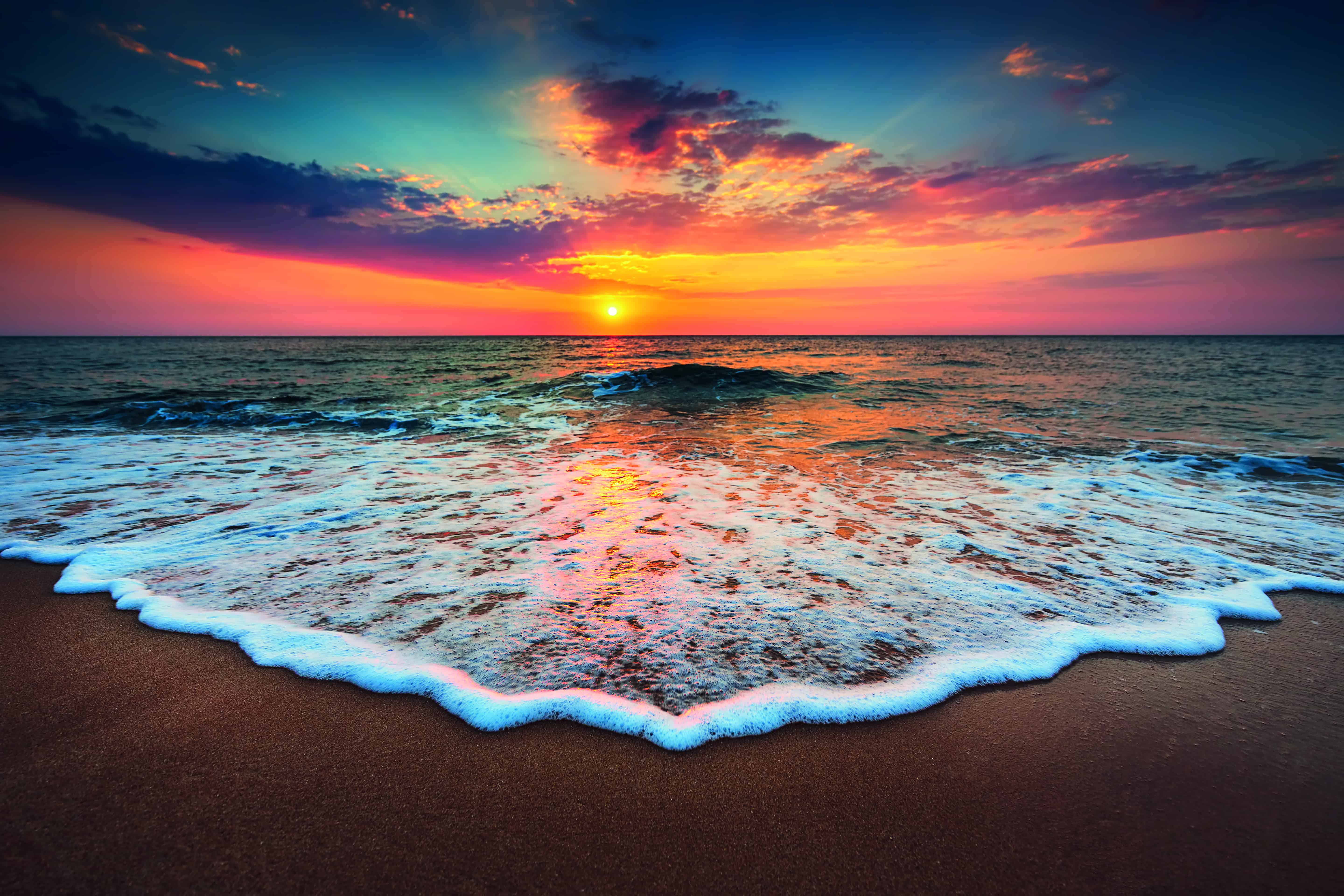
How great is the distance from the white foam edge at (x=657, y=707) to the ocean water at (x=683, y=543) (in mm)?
15

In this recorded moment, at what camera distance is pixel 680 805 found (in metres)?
1.72

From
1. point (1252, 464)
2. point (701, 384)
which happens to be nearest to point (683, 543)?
point (1252, 464)

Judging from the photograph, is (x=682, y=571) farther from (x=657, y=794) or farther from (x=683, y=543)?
(x=657, y=794)

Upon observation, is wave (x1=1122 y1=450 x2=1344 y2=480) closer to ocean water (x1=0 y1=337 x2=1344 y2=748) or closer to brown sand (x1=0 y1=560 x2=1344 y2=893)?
ocean water (x1=0 y1=337 x2=1344 y2=748)

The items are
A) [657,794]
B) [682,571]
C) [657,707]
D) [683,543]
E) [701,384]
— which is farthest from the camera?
[701,384]

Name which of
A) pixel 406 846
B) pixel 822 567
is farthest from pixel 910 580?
pixel 406 846

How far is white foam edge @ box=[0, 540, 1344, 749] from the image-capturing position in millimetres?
2092

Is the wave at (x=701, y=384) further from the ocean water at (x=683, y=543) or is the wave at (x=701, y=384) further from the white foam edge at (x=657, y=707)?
the white foam edge at (x=657, y=707)

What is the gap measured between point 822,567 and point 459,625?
2331 mm

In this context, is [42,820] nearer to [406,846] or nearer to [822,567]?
[406,846]

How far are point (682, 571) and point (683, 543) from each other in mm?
520

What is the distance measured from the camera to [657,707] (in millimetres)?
2168

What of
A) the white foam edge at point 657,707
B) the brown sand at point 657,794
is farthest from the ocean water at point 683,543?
the brown sand at point 657,794

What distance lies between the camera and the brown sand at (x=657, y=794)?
1.48 metres
